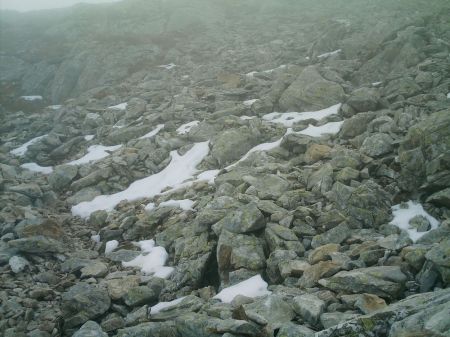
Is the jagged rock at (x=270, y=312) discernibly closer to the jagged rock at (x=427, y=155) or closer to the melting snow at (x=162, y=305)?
the melting snow at (x=162, y=305)

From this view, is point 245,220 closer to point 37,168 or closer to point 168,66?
point 37,168

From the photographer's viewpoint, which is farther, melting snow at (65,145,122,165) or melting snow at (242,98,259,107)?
melting snow at (242,98,259,107)

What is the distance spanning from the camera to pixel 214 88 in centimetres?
2850

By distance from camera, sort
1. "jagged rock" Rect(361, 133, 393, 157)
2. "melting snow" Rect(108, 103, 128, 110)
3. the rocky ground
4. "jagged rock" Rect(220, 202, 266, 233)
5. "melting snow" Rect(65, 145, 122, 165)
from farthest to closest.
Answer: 1. "melting snow" Rect(108, 103, 128, 110)
2. "melting snow" Rect(65, 145, 122, 165)
3. "jagged rock" Rect(361, 133, 393, 157)
4. "jagged rock" Rect(220, 202, 266, 233)
5. the rocky ground

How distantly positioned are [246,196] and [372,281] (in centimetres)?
603

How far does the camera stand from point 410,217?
1145 centimetres

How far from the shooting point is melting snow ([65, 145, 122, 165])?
2262 cm

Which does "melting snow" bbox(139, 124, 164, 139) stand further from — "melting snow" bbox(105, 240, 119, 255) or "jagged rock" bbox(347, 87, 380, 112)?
"jagged rock" bbox(347, 87, 380, 112)

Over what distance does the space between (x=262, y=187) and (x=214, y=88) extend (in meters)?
15.9

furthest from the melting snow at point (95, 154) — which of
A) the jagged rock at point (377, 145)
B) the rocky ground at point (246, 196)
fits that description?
the jagged rock at point (377, 145)

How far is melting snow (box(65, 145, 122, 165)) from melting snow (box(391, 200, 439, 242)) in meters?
16.8

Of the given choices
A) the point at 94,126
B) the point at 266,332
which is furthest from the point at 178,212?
the point at 94,126

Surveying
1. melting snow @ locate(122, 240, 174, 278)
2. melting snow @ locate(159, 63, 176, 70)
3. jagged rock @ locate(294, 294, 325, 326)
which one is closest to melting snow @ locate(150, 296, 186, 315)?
melting snow @ locate(122, 240, 174, 278)

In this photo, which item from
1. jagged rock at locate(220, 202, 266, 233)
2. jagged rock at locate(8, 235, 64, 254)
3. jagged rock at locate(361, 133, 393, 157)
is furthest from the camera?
jagged rock at locate(361, 133, 393, 157)
